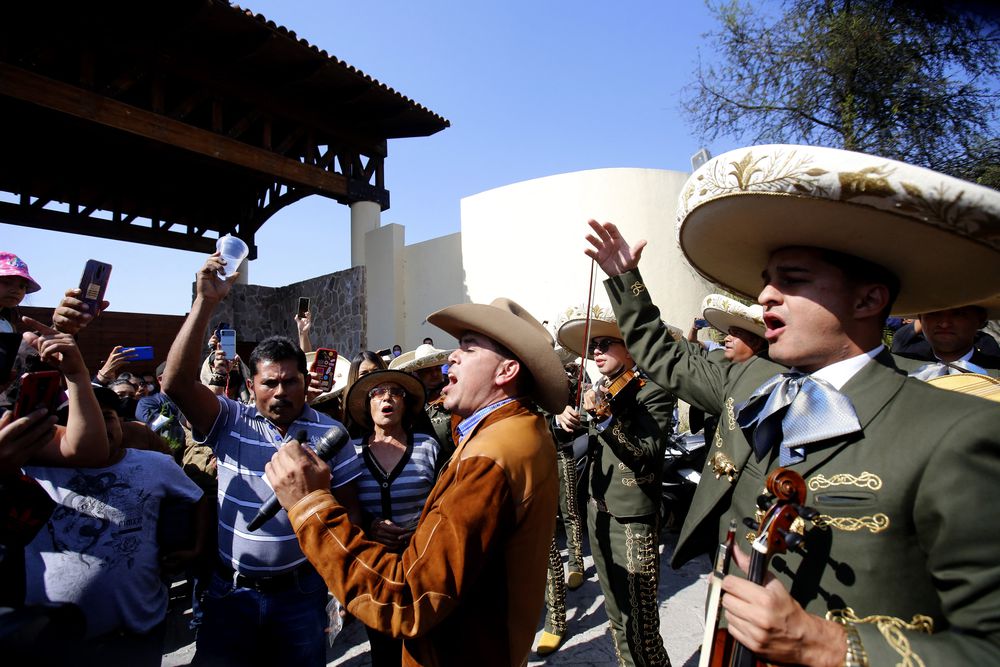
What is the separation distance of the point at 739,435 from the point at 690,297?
10929mm

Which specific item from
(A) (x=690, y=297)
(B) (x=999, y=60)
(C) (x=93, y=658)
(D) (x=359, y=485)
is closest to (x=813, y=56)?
(B) (x=999, y=60)

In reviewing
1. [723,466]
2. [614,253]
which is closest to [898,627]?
[723,466]

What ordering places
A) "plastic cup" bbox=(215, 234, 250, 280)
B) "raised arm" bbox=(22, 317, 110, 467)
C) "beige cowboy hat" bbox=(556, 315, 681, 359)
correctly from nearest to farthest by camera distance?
"raised arm" bbox=(22, 317, 110, 467) < "plastic cup" bbox=(215, 234, 250, 280) < "beige cowboy hat" bbox=(556, 315, 681, 359)

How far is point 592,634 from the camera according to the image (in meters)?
3.95

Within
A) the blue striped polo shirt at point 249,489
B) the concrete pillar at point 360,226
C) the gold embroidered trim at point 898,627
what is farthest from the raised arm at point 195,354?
the concrete pillar at point 360,226

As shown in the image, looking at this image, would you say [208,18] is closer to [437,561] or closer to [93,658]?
[93,658]

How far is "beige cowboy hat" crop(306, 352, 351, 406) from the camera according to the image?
186 inches

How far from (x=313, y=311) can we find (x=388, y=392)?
11993 millimetres

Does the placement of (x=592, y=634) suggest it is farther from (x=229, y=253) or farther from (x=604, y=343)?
(x=229, y=253)

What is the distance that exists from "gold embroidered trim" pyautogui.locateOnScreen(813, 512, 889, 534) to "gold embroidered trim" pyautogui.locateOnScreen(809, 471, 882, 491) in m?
0.07

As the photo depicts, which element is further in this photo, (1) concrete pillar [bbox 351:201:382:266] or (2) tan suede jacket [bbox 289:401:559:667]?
(1) concrete pillar [bbox 351:201:382:266]

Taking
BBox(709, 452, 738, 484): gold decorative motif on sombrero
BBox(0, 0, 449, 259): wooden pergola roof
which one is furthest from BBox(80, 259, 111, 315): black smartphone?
BBox(0, 0, 449, 259): wooden pergola roof

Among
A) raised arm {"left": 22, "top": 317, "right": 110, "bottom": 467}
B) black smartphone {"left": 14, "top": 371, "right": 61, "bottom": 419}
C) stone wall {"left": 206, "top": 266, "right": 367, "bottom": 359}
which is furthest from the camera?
stone wall {"left": 206, "top": 266, "right": 367, "bottom": 359}

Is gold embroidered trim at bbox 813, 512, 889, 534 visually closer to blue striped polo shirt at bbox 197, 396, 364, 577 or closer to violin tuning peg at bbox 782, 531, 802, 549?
violin tuning peg at bbox 782, 531, 802, 549
